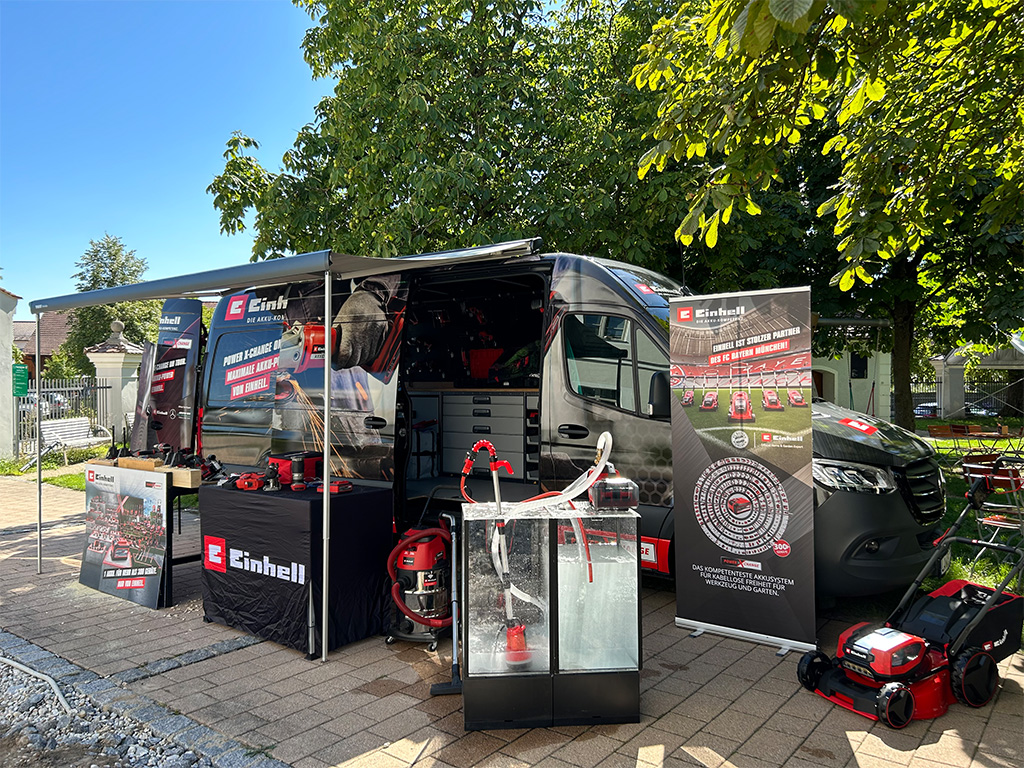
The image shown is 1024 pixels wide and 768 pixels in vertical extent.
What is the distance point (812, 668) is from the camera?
4070 millimetres

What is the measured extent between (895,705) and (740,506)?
1543 millimetres

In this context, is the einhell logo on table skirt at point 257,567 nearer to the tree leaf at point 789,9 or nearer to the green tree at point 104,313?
the tree leaf at point 789,9

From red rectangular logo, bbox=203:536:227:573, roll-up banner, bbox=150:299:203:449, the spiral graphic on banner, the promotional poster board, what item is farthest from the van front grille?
roll-up banner, bbox=150:299:203:449

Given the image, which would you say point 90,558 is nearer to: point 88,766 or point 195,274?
point 195,274

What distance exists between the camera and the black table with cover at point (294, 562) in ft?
15.3

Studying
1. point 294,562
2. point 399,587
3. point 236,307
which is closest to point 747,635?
point 399,587

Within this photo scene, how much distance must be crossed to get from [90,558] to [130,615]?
1.14 m

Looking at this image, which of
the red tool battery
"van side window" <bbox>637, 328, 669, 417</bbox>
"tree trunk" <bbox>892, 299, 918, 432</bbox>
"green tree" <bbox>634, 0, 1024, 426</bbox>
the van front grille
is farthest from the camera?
"tree trunk" <bbox>892, 299, 918, 432</bbox>

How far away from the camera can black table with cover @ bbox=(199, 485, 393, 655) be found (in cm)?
465

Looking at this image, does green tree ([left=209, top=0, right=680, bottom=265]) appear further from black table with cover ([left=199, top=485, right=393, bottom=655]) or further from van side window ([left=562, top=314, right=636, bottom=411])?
black table with cover ([left=199, top=485, right=393, bottom=655])

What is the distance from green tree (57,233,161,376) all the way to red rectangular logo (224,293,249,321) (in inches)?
1021

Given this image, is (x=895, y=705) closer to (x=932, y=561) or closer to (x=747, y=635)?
(x=932, y=561)

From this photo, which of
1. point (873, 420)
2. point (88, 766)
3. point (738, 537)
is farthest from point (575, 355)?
point (88, 766)

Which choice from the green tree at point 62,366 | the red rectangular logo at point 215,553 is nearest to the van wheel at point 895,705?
the red rectangular logo at point 215,553
